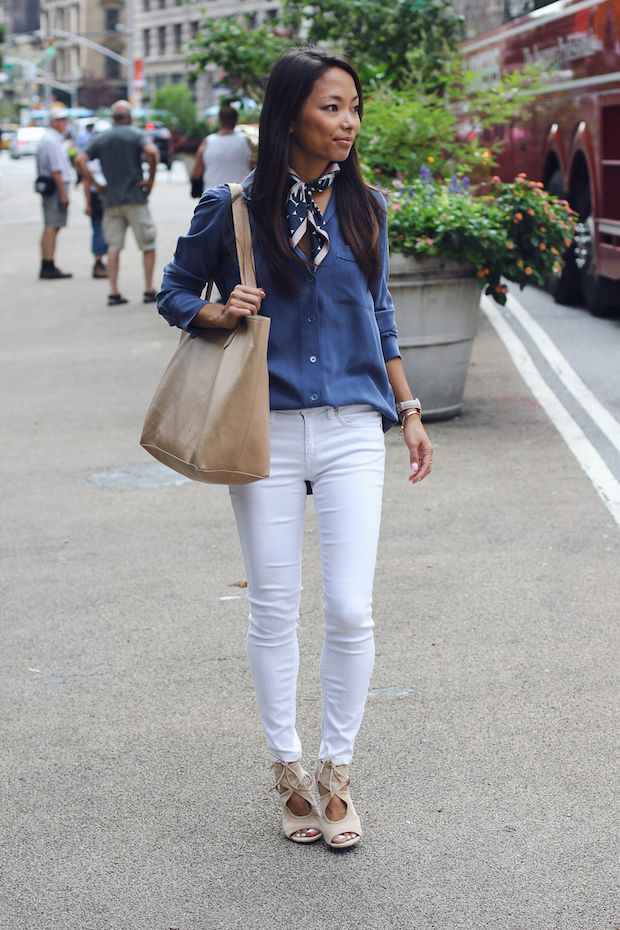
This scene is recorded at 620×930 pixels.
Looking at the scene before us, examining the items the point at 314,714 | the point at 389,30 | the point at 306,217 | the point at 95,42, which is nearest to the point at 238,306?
the point at 306,217

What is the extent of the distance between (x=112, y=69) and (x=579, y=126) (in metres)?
117

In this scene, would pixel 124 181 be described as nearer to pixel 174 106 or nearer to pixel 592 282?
pixel 592 282

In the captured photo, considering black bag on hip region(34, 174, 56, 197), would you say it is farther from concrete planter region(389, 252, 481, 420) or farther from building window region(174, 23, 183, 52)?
building window region(174, 23, 183, 52)

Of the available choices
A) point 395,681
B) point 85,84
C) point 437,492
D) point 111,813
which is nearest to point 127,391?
point 437,492

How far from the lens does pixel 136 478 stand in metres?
6.50

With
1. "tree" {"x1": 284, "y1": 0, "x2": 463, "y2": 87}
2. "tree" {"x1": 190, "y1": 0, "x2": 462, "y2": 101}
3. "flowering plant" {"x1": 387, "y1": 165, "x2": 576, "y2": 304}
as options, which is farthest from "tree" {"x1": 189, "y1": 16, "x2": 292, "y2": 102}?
"flowering plant" {"x1": 387, "y1": 165, "x2": 576, "y2": 304}

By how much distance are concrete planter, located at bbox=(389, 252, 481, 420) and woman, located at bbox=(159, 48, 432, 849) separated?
4272 millimetres

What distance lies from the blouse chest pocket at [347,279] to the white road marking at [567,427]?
9.74ft

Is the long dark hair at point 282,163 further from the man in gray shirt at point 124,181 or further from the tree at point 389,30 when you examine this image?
the tree at point 389,30

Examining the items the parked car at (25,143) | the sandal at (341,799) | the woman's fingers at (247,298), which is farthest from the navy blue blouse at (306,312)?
the parked car at (25,143)

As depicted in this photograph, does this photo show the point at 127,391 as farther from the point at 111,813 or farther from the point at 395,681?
the point at 111,813

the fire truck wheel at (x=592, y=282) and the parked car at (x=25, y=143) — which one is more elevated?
the parked car at (x=25, y=143)

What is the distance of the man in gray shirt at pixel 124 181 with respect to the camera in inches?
479

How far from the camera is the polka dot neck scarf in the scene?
2771mm
